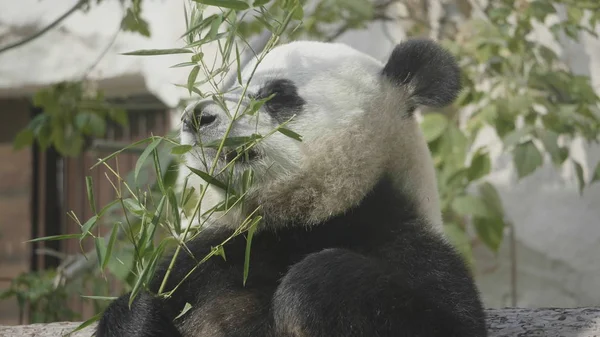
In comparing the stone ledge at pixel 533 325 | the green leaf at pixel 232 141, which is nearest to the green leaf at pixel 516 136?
the stone ledge at pixel 533 325

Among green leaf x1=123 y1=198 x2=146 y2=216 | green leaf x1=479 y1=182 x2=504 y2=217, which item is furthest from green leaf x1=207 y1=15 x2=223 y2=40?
green leaf x1=479 y1=182 x2=504 y2=217

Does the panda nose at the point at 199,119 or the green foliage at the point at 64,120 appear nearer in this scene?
the panda nose at the point at 199,119

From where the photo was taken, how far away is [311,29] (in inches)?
173

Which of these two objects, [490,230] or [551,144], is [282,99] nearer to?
[551,144]

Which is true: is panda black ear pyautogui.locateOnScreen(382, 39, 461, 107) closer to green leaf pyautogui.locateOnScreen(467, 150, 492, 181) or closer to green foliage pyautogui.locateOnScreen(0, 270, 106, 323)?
green leaf pyautogui.locateOnScreen(467, 150, 492, 181)

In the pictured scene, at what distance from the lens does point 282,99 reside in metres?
2.15

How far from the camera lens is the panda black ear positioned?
226cm

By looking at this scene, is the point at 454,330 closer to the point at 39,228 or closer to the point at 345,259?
the point at 345,259

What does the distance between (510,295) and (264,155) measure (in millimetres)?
3848

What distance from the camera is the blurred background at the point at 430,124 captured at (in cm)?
373

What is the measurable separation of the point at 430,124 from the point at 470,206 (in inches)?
14.8

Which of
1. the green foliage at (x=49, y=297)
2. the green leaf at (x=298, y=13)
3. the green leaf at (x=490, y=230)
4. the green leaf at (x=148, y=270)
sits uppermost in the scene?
the green leaf at (x=298, y=13)

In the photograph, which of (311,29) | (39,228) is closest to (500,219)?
(311,29)

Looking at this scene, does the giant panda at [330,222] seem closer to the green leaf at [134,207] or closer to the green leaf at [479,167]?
the green leaf at [134,207]
